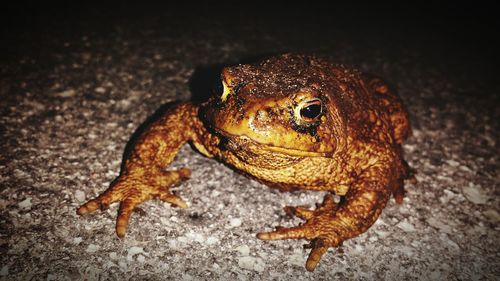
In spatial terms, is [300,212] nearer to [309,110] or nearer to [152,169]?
[309,110]

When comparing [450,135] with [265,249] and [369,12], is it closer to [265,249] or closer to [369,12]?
[265,249]

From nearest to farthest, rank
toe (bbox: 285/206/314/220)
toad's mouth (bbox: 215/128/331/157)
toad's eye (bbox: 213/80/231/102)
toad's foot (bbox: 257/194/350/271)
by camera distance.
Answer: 1. toad's mouth (bbox: 215/128/331/157)
2. toad's eye (bbox: 213/80/231/102)
3. toad's foot (bbox: 257/194/350/271)
4. toe (bbox: 285/206/314/220)

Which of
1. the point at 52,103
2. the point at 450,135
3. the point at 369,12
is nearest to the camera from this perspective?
the point at 52,103

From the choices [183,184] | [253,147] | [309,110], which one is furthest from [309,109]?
[183,184]

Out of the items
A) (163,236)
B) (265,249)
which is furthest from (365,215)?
(163,236)

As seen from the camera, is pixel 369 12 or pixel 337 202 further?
pixel 369 12

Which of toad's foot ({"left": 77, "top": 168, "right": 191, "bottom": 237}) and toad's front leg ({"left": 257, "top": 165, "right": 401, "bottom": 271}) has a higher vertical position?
toad's front leg ({"left": 257, "top": 165, "right": 401, "bottom": 271})

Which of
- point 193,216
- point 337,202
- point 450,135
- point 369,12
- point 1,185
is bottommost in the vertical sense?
point 1,185

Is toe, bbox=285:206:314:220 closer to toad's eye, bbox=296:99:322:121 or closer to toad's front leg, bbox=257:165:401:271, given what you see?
toad's front leg, bbox=257:165:401:271

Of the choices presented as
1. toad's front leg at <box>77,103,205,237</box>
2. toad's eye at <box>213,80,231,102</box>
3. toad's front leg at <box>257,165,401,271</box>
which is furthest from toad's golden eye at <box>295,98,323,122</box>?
toad's front leg at <box>77,103,205,237</box>
